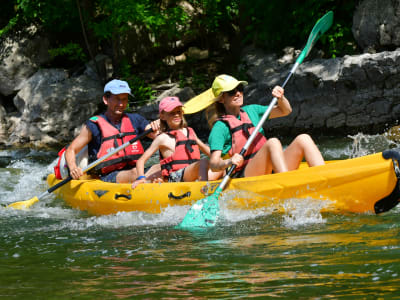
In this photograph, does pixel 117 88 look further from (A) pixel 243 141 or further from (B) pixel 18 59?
(B) pixel 18 59

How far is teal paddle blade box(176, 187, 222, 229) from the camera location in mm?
3686

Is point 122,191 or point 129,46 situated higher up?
point 129,46

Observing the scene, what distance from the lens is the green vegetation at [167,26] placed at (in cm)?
939

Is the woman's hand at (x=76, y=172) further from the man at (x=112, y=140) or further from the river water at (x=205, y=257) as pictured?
the river water at (x=205, y=257)

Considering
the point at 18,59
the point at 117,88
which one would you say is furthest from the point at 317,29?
the point at 18,59

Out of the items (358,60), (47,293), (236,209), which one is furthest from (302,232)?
(358,60)

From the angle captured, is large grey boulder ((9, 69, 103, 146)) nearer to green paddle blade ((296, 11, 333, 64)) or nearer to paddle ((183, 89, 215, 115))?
green paddle blade ((296, 11, 333, 64))

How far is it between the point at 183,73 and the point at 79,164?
6.32m

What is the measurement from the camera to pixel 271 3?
9.80m

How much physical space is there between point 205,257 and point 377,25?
6.53m

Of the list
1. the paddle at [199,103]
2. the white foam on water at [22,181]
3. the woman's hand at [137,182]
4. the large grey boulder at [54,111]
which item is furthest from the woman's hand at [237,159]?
the large grey boulder at [54,111]

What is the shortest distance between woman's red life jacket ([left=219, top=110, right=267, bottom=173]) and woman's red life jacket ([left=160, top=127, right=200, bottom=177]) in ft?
1.46

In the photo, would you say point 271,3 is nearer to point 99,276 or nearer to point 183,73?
point 183,73

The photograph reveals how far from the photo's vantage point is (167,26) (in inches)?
398
